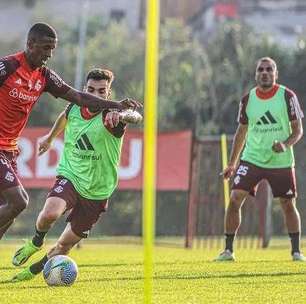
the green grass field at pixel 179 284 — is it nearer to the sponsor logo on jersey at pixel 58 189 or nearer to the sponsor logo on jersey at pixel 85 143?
the sponsor logo on jersey at pixel 58 189

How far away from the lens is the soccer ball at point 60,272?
1080 centimetres

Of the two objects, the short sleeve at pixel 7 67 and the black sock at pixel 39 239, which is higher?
the short sleeve at pixel 7 67

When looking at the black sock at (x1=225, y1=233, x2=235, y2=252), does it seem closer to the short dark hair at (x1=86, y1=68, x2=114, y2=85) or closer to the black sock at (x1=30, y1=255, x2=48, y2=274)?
the short dark hair at (x1=86, y1=68, x2=114, y2=85)

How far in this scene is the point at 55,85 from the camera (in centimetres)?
1151

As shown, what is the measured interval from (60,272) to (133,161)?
11.8m

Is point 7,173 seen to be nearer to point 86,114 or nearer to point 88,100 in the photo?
point 88,100

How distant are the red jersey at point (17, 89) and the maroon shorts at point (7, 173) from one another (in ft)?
0.25

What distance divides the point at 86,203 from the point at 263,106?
358 cm

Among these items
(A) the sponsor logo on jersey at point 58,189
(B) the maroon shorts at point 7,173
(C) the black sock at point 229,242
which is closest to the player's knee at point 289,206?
(C) the black sock at point 229,242

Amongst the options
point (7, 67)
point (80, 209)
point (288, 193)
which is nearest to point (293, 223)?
point (288, 193)

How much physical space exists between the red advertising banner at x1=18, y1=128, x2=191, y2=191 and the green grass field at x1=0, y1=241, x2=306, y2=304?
7.62 m

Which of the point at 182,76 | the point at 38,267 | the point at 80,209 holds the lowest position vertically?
the point at 38,267

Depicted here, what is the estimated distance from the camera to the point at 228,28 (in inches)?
2766

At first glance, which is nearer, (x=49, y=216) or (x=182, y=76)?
Result: (x=49, y=216)
